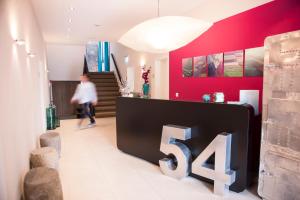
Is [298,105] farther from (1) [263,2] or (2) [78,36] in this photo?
(2) [78,36]

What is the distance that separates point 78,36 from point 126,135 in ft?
18.0

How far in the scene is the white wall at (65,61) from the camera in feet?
34.4

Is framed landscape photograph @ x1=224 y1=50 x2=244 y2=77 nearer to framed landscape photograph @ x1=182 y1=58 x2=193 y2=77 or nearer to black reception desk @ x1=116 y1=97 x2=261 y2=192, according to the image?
framed landscape photograph @ x1=182 y1=58 x2=193 y2=77

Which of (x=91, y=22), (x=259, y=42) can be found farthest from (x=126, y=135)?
(x=91, y=22)

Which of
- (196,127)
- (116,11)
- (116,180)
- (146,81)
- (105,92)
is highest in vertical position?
(116,11)

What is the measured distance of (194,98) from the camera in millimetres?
5312

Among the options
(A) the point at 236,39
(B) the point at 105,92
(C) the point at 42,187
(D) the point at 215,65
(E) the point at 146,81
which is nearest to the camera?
(C) the point at 42,187

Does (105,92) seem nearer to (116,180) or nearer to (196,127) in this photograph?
(116,180)

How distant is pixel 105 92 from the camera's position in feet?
32.3

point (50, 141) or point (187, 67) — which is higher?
point (187, 67)

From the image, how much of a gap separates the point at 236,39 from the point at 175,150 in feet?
8.18

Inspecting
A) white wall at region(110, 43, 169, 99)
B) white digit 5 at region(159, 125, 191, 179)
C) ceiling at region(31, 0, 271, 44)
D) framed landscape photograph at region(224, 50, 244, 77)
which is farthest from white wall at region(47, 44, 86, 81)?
white digit 5 at region(159, 125, 191, 179)

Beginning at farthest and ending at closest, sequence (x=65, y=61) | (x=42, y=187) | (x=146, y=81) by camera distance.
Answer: (x=65, y=61), (x=146, y=81), (x=42, y=187)

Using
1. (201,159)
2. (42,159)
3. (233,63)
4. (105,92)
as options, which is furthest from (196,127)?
(105,92)
